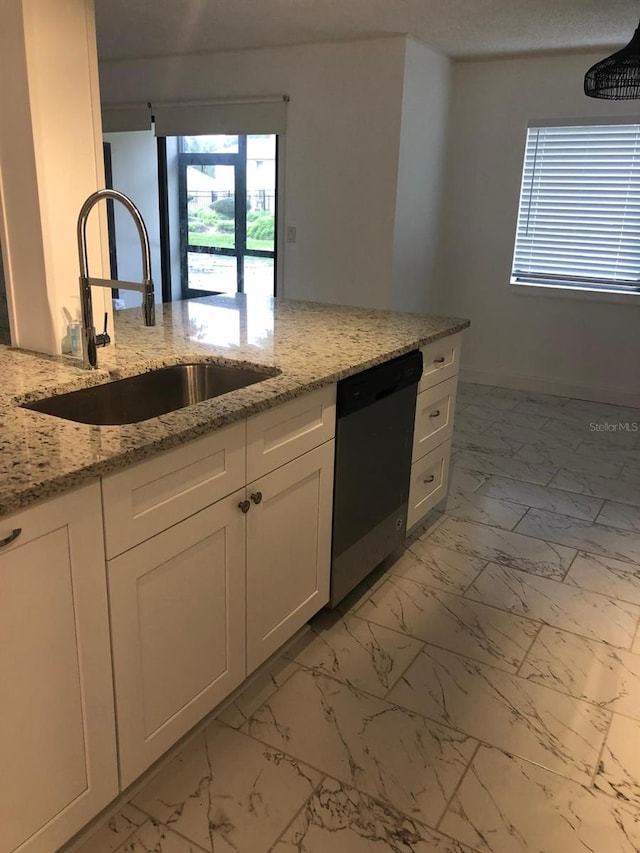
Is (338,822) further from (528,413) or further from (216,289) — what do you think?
(216,289)

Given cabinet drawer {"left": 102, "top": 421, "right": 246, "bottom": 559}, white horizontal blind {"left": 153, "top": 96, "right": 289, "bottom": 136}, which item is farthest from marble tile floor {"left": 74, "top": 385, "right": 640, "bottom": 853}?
white horizontal blind {"left": 153, "top": 96, "right": 289, "bottom": 136}

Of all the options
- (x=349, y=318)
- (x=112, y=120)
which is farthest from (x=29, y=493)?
(x=112, y=120)

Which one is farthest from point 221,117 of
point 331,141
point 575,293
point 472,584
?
point 472,584

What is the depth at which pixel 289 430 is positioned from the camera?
6.31 ft

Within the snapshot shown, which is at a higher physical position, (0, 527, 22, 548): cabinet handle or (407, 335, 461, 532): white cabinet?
(0, 527, 22, 548): cabinet handle

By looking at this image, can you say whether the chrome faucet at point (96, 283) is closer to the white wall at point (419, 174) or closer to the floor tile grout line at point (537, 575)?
Answer: the floor tile grout line at point (537, 575)

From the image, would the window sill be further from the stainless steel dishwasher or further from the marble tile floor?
the stainless steel dishwasher

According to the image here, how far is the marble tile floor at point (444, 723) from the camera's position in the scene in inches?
64.6

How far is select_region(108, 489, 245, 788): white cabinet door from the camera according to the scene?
1.49 m

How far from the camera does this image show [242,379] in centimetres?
215

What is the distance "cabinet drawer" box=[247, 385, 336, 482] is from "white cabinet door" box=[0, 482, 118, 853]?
523 millimetres

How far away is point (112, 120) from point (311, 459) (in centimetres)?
479

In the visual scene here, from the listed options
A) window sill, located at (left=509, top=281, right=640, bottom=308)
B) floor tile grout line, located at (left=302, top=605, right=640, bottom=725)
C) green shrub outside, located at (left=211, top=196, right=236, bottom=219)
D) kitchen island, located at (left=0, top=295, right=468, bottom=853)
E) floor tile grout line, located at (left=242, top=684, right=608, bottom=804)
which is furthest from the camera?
green shrub outside, located at (left=211, top=196, right=236, bottom=219)

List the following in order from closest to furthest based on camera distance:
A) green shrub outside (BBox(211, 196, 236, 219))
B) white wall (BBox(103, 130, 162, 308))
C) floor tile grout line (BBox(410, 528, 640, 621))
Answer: floor tile grout line (BBox(410, 528, 640, 621))
white wall (BBox(103, 130, 162, 308))
green shrub outside (BBox(211, 196, 236, 219))
